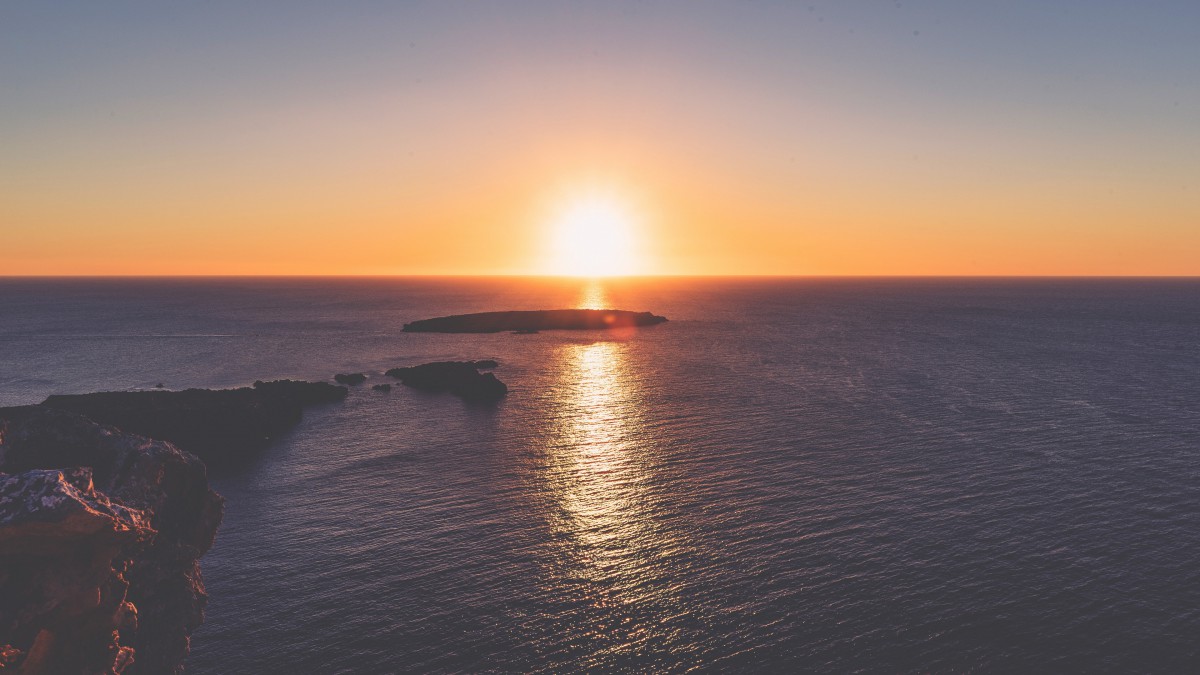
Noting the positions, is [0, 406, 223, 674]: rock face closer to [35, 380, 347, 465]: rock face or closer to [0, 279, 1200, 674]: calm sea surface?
[0, 279, 1200, 674]: calm sea surface

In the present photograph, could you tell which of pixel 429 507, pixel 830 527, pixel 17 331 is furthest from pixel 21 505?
pixel 17 331

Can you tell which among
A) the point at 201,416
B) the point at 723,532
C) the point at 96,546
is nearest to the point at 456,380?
the point at 201,416

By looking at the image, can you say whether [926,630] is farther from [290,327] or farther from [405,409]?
[290,327]

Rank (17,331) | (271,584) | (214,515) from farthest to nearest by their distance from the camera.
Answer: (17,331), (271,584), (214,515)

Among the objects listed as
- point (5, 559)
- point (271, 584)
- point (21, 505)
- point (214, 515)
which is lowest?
point (271, 584)

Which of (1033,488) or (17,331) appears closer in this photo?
(1033,488)

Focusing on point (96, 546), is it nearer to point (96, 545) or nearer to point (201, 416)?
point (96, 545)

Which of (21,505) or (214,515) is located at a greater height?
(21,505)
